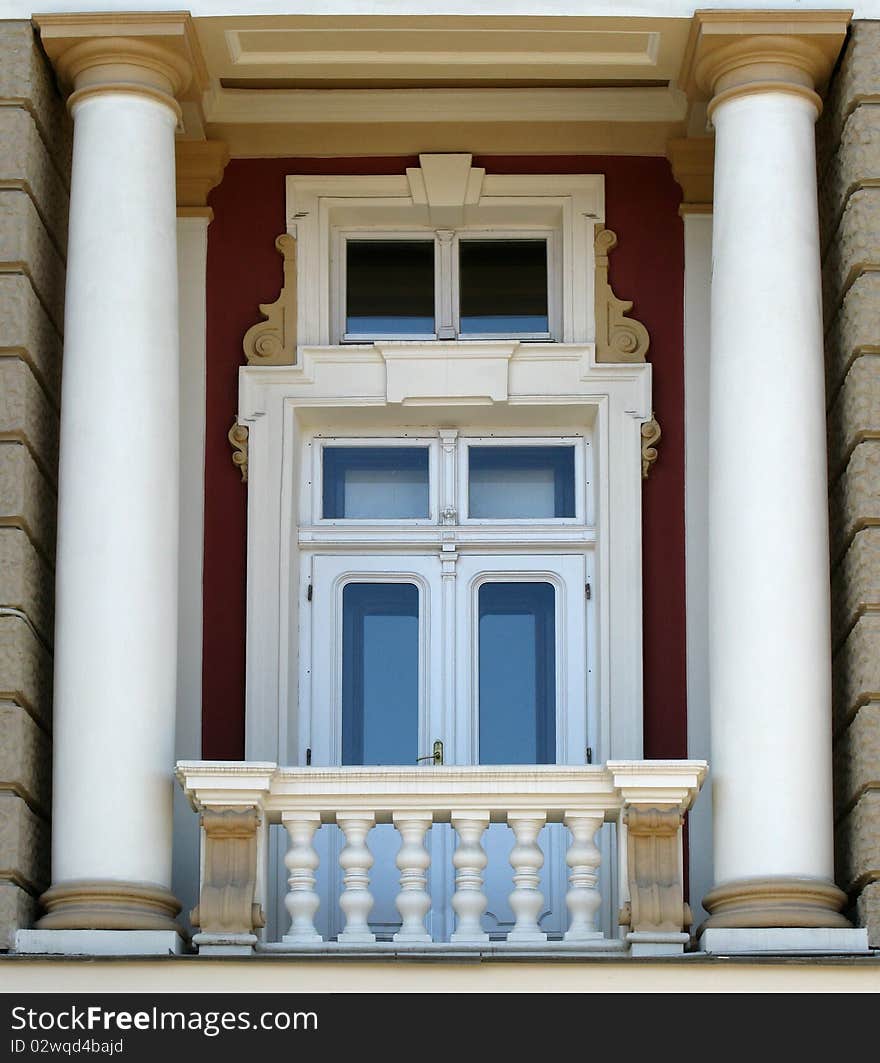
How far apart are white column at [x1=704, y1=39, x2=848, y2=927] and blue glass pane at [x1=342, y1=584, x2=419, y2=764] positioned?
2128 millimetres

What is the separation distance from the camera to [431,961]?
1337cm

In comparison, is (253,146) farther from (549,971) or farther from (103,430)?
(549,971)

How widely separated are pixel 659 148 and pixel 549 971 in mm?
5358

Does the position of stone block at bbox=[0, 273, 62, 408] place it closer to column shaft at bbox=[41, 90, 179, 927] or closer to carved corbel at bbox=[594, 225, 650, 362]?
column shaft at bbox=[41, 90, 179, 927]

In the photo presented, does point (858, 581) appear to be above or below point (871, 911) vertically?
above

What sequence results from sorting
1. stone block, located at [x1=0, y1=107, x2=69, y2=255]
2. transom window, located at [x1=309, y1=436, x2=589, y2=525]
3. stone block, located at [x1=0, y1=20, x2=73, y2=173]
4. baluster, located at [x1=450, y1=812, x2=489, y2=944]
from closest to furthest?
baluster, located at [x1=450, y1=812, x2=489, y2=944]
stone block, located at [x1=0, y1=107, x2=69, y2=255]
stone block, located at [x1=0, y1=20, x2=73, y2=173]
transom window, located at [x1=309, y1=436, x2=589, y2=525]

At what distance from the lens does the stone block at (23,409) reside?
14516 mm

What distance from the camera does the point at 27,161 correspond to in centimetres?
1488

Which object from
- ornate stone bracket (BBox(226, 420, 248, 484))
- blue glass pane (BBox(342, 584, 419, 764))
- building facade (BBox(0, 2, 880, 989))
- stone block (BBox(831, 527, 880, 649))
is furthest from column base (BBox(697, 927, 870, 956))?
ornate stone bracket (BBox(226, 420, 248, 484))

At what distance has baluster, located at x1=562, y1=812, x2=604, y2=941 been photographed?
14.3 meters

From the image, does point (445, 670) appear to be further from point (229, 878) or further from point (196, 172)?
point (196, 172)

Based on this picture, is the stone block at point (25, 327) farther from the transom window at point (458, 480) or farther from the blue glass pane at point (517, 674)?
the blue glass pane at point (517, 674)

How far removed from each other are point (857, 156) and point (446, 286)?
2.79m

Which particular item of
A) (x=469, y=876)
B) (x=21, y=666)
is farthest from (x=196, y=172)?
(x=469, y=876)
